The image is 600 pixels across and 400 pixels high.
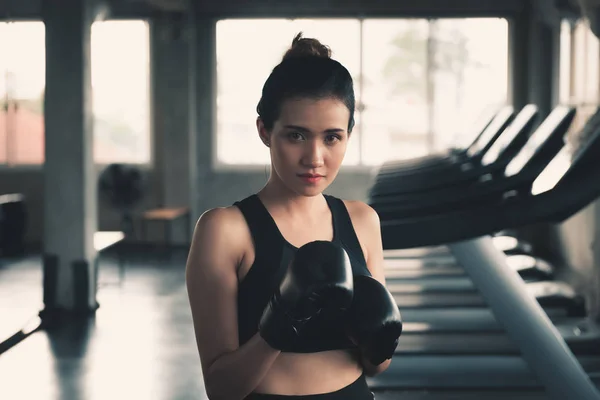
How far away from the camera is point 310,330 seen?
124 centimetres

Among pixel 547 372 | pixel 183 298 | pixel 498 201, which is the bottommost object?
pixel 183 298

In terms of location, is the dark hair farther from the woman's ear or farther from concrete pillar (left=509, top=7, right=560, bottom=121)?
concrete pillar (left=509, top=7, right=560, bottom=121)

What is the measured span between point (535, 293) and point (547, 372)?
2.93m

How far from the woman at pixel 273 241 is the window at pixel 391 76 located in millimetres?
7667

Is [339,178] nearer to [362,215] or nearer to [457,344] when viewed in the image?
[457,344]

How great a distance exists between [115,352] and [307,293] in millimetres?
3872

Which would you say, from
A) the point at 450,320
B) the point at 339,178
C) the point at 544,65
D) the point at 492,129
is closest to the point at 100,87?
the point at 339,178

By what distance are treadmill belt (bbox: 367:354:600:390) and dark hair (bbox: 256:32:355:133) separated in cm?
251

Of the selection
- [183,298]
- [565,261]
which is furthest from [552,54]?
[183,298]

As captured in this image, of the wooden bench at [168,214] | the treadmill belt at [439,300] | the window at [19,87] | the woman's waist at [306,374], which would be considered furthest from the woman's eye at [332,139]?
the window at [19,87]

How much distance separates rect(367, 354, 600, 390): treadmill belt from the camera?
357cm

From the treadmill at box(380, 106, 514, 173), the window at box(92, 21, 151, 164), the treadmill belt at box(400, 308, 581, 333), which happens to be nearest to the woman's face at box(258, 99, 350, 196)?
the treadmill belt at box(400, 308, 581, 333)

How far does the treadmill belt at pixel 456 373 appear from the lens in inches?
141

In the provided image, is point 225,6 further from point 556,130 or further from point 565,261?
point 556,130
